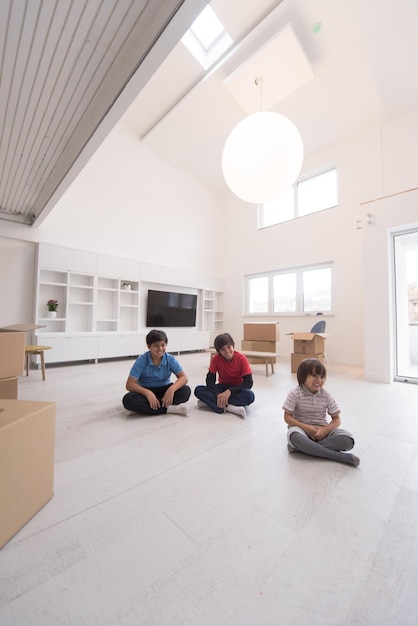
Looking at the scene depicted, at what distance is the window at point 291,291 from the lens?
5.40 m

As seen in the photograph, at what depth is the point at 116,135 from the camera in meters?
5.27

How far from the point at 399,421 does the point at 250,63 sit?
16.1 feet

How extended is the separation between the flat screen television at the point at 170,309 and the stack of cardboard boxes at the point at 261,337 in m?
2.00

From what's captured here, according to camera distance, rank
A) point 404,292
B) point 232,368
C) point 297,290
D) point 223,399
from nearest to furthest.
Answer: point 223,399 < point 232,368 < point 404,292 < point 297,290

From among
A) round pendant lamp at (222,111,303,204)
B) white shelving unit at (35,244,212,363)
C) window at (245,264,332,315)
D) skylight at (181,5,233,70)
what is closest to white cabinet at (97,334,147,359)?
white shelving unit at (35,244,212,363)

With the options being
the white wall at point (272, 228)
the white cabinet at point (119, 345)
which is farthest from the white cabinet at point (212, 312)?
the white cabinet at point (119, 345)

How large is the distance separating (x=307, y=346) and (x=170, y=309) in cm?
331

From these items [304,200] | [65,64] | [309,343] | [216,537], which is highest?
[304,200]

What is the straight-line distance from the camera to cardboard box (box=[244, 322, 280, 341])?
179 inches

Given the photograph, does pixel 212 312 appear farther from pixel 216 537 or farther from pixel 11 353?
pixel 216 537

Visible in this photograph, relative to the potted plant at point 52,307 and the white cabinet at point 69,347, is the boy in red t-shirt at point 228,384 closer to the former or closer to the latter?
the white cabinet at point 69,347

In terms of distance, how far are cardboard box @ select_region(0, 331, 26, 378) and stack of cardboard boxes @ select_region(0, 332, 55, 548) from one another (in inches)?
32.9

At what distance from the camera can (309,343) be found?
385cm

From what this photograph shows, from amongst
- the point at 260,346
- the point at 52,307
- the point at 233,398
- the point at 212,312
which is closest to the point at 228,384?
the point at 233,398
